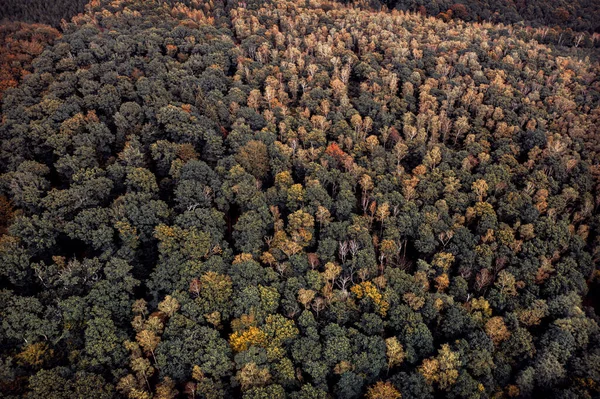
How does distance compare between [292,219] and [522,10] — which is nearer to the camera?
[292,219]

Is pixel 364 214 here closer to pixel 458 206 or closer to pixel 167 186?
pixel 458 206

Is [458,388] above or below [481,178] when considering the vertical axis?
below

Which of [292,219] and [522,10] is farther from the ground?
[522,10]

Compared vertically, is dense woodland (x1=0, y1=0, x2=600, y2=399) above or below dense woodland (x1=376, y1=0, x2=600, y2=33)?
below

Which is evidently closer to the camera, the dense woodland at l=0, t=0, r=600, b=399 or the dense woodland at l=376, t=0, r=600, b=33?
the dense woodland at l=0, t=0, r=600, b=399

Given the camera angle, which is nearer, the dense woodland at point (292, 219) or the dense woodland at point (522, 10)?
the dense woodland at point (292, 219)

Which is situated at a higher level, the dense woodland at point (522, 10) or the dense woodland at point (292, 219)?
the dense woodland at point (522, 10)

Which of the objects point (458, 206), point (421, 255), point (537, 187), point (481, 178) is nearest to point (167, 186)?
point (421, 255)

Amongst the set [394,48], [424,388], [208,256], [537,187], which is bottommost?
[424,388]
